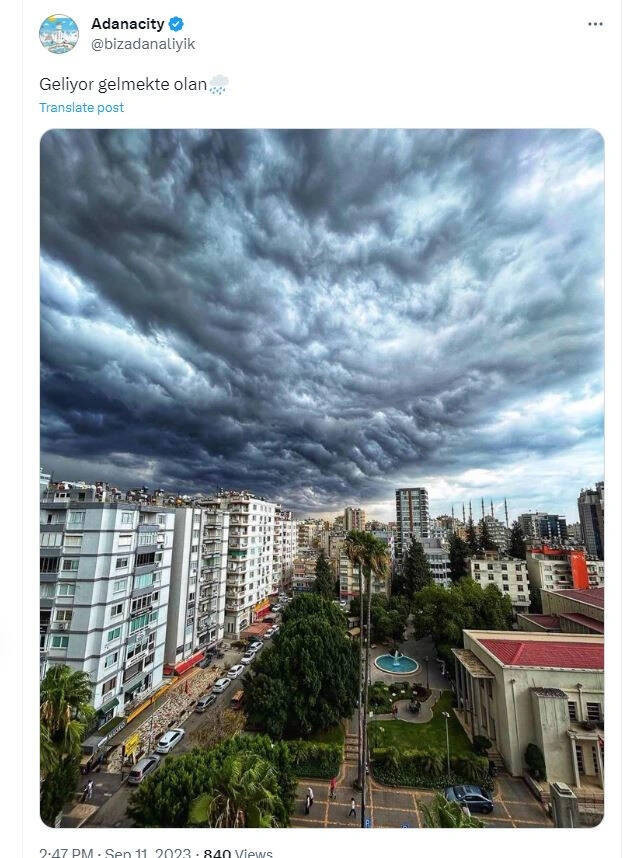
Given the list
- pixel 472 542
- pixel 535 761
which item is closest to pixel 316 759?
pixel 535 761

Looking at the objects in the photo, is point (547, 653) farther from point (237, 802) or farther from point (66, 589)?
point (66, 589)

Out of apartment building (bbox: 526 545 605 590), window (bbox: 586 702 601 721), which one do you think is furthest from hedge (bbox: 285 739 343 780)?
apartment building (bbox: 526 545 605 590)

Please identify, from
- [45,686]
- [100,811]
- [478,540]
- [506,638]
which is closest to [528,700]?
[506,638]

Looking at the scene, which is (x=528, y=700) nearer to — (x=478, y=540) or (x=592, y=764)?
(x=592, y=764)

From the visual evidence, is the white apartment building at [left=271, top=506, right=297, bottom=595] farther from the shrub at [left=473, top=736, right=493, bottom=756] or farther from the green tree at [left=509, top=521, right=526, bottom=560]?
the shrub at [left=473, top=736, right=493, bottom=756]
